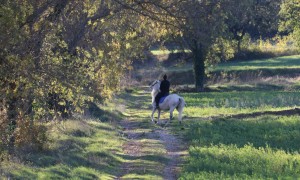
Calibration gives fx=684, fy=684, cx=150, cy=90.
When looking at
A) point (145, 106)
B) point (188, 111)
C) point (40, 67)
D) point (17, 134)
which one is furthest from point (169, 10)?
point (145, 106)

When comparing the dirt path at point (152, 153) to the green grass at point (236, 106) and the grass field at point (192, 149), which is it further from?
the green grass at point (236, 106)

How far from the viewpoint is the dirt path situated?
18.8 metres

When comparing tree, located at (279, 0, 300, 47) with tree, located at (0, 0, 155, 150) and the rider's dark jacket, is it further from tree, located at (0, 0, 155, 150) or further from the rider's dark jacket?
tree, located at (0, 0, 155, 150)

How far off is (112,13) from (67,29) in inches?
84.5

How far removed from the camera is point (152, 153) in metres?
22.7

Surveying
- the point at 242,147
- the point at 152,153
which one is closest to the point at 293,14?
the point at 242,147

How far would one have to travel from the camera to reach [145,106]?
49281 mm

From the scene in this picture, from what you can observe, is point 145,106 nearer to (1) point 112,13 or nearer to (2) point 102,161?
(1) point 112,13

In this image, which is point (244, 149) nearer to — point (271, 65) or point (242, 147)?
point (242, 147)

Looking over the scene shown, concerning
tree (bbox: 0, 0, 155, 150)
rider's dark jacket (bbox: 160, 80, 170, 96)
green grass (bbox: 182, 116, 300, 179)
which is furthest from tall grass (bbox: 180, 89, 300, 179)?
tree (bbox: 0, 0, 155, 150)

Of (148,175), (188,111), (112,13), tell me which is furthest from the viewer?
(188,111)

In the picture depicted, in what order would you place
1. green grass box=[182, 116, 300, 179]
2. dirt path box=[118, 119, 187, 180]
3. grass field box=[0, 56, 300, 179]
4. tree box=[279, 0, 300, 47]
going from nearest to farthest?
grass field box=[0, 56, 300, 179]
green grass box=[182, 116, 300, 179]
dirt path box=[118, 119, 187, 180]
tree box=[279, 0, 300, 47]

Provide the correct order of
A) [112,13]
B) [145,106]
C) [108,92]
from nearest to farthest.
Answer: [112,13] < [108,92] < [145,106]

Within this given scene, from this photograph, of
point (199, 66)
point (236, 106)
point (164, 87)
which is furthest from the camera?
point (199, 66)
